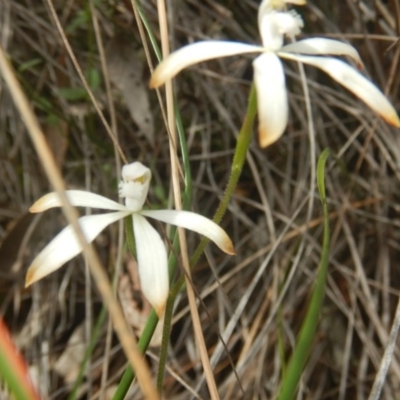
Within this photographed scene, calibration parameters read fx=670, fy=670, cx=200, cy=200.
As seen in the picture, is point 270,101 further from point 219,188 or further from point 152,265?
point 219,188

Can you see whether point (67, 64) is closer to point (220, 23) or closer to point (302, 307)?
point (220, 23)

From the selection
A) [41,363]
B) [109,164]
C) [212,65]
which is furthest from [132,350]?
[212,65]

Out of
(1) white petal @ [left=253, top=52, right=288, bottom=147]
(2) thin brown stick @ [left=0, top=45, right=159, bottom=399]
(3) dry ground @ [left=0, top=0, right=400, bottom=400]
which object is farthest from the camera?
(3) dry ground @ [left=0, top=0, right=400, bottom=400]

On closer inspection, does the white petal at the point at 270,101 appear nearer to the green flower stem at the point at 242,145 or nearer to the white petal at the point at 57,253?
the green flower stem at the point at 242,145

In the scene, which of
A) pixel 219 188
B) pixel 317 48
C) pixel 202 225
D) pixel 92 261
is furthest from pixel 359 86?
pixel 219 188

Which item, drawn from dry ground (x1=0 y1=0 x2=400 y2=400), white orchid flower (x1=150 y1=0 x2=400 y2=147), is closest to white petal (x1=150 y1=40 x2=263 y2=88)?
white orchid flower (x1=150 y1=0 x2=400 y2=147)

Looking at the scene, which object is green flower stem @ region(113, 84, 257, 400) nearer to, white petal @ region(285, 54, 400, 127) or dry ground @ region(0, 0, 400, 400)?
white petal @ region(285, 54, 400, 127)
